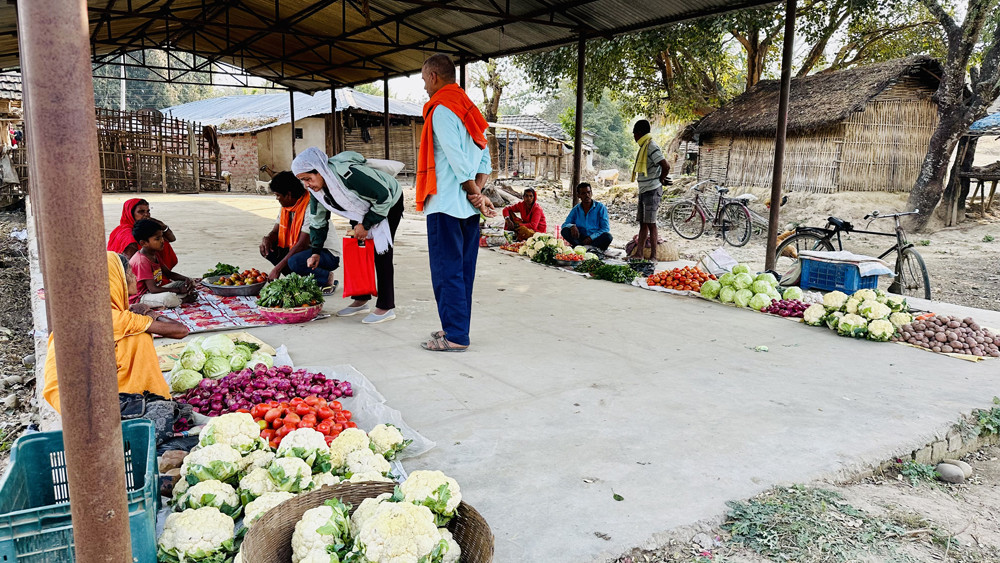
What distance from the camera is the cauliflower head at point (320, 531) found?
1730 mm

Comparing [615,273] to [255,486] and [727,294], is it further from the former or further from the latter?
[255,486]

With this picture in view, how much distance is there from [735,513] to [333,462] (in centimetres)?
149

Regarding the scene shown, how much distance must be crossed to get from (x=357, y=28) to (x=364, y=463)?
36.6ft

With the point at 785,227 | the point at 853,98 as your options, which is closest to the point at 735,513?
the point at 785,227

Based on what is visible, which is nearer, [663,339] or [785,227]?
[663,339]

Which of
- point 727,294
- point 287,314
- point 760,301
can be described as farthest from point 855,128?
point 287,314

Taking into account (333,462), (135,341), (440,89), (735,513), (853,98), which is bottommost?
(735,513)

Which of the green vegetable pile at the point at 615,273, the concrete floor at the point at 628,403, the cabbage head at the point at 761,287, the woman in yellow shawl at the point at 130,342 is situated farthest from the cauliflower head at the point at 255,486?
the green vegetable pile at the point at 615,273

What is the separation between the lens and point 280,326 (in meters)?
4.98

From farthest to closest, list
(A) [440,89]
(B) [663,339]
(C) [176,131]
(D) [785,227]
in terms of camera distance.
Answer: (C) [176,131], (D) [785,227], (B) [663,339], (A) [440,89]

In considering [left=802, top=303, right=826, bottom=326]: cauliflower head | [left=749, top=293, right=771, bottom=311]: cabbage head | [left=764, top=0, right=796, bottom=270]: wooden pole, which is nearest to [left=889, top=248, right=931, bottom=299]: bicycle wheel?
[left=764, top=0, right=796, bottom=270]: wooden pole

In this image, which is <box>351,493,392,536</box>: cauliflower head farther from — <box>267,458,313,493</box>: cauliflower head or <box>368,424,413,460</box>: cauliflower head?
<box>368,424,413,460</box>: cauliflower head

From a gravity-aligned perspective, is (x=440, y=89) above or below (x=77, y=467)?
above

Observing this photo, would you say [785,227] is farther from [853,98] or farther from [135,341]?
[135,341]
